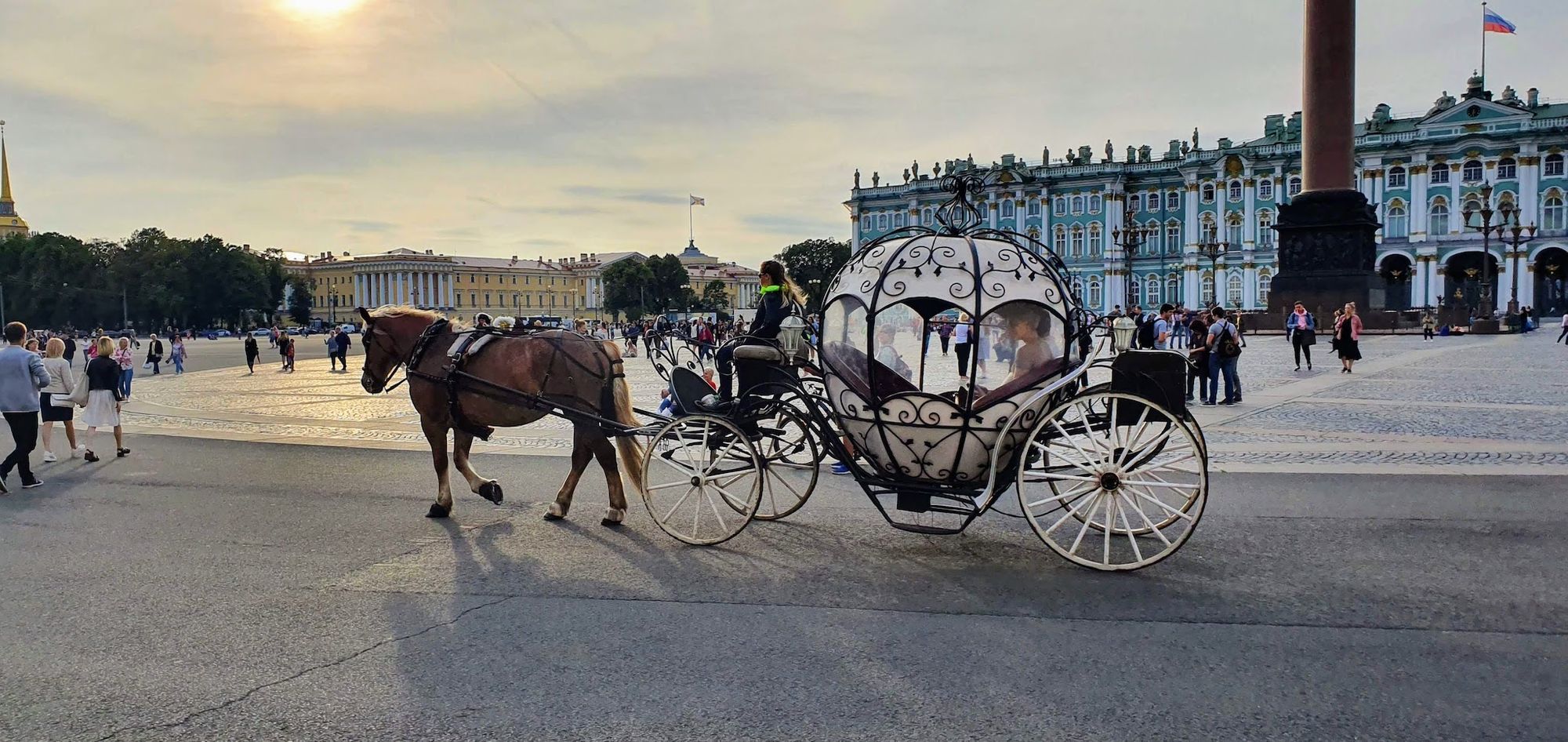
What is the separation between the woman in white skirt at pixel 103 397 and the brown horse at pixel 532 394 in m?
6.68

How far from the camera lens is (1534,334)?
151 ft

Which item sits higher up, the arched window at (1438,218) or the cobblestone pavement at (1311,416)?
the arched window at (1438,218)

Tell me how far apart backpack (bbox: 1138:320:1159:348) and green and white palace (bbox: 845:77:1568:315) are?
153 feet

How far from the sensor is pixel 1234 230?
9162cm

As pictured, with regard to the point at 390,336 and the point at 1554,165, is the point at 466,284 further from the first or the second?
the point at 390,336

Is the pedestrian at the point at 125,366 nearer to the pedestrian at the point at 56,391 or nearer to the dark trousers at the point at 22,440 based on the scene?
the pedestrian at the point at 56,391

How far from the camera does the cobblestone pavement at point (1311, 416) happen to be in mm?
10867

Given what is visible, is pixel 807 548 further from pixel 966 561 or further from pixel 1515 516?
pixel 1515 516

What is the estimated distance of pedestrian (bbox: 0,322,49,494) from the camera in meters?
10.1

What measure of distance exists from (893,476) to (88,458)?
10684 millimetres

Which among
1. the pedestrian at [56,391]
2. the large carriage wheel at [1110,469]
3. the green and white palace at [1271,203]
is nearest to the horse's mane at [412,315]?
the large carriage wheel at [1110,469]

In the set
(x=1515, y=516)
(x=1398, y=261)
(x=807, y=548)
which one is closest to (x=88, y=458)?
(x=807, y=548)

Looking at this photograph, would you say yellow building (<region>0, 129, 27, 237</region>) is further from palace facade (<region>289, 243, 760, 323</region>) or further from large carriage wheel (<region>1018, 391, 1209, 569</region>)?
large carriage wheel (<region>1018, 391, 1209, 569</region>)

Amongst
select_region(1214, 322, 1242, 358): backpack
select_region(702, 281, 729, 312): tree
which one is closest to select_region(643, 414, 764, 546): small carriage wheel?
select_region(1214, 322, 1242, 358): backpack
